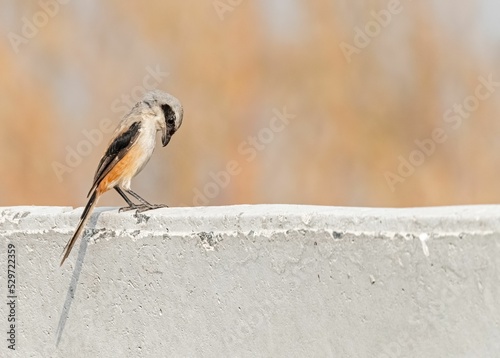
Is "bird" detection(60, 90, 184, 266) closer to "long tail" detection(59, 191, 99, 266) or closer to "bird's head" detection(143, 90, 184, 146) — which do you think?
"bird's head" detection(143, 90, 184, 146)

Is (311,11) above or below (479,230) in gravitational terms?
below

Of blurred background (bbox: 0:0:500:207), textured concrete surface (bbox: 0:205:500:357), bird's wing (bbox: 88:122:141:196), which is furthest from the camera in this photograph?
blurred background (bbox: 0:0:500:207)

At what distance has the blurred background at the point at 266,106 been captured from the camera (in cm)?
1154

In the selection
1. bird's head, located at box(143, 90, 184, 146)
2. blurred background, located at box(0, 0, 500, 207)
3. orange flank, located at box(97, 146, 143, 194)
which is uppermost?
bird's head, located at box(143, 90, 184, 146)

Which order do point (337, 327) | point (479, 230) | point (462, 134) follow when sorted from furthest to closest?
point (462, 134), point (337, 327), point (479, 230)

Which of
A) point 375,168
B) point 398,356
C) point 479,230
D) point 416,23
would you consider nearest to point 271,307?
point 398,356

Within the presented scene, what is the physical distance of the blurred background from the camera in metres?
11.5

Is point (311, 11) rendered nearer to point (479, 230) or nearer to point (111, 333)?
point (111, 333)

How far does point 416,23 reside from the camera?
39.3 feet

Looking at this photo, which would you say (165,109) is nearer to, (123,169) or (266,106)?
(123,169)

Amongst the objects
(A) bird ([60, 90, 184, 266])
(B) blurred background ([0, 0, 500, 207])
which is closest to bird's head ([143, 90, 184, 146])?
(A) bird ([60, 90, 184, 266])

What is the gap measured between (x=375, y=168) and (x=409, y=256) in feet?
22.8

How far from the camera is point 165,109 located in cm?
705

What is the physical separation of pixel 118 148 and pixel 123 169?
0.13m
